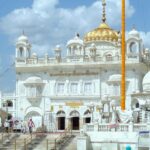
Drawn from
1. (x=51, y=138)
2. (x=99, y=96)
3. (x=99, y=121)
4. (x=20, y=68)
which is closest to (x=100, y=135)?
(x=99, y=121)

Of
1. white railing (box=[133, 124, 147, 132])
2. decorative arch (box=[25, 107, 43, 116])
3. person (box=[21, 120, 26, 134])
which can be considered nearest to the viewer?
white railing (box=[133, 124, 147, 132])

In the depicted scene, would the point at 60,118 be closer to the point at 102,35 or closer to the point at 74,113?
the point at 74,113

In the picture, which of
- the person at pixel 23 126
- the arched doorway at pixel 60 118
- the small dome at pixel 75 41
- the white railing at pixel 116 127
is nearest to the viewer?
the white railing at pixel 116 127

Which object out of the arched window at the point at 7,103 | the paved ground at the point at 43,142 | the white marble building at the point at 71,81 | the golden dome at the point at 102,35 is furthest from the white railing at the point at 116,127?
the arched window at the point at 7,103

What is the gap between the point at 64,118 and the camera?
59.8 meters

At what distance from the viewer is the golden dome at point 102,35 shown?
64.2 m

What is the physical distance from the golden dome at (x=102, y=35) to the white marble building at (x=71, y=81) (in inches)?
77.7

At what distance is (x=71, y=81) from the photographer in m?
59.6

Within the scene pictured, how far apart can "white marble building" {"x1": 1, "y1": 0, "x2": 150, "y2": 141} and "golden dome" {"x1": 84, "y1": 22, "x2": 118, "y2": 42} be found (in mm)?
1972

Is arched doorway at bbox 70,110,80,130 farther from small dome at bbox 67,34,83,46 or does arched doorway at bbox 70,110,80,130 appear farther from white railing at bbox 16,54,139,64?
small dome at bbox 67,34,83,46

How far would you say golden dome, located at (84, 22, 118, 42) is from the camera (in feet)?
211

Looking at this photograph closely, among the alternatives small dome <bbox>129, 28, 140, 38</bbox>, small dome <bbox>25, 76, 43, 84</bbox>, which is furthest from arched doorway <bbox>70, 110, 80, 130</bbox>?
small dome <bbox>129, 28, 140, 38</bbox>

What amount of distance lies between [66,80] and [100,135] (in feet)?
73.4

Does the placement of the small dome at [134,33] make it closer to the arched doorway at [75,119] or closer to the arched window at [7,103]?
the arched doorway at [75,119]
